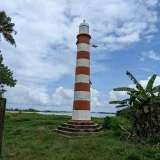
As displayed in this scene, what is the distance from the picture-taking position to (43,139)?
38.0 feet

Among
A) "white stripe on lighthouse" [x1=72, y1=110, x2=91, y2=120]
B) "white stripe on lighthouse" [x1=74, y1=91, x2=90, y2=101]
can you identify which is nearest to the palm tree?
"white stripe on lighthouse" [x1=74, y1=91, x2=90, y2=101]

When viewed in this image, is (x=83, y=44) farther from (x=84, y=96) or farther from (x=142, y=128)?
(x=142, y=128)

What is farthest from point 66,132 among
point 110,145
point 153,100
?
point 153,100

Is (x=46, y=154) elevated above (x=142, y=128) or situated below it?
below

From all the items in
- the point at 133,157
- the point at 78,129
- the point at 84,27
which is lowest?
the point at 133,157

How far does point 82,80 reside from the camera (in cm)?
1433

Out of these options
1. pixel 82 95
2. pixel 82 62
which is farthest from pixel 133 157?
pixel 82 62

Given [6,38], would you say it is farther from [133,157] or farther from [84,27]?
[133,157]

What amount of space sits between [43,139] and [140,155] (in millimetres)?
5788

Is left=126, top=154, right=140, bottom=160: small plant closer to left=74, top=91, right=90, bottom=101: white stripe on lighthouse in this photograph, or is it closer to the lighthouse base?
the lighthouse base

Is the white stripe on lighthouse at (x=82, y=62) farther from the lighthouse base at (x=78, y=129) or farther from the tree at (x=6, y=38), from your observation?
the tree at (x=6, y=38)

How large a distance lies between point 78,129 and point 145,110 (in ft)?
14.8

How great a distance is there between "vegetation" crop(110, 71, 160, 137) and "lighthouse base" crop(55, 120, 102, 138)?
2949 mm

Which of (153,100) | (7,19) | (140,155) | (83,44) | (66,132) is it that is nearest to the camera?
(140,155)
